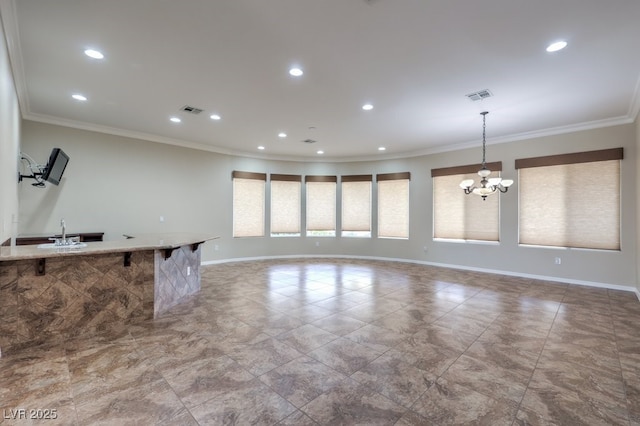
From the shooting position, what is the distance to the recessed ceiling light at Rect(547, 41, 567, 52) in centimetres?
287

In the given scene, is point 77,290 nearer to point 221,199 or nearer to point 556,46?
point 221,199

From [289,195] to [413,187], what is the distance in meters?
3.49

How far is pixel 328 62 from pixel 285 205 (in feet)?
18.5

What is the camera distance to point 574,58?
3158 millimetres

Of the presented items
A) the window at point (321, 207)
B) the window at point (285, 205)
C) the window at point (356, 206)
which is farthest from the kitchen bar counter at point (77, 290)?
the window at point (356, 206)

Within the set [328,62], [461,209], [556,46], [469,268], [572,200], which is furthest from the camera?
[461,209]

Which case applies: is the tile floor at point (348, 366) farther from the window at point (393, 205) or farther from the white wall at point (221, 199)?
the window at point (393, 205)

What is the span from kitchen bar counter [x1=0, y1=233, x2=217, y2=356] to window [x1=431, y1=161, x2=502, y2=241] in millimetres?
5895

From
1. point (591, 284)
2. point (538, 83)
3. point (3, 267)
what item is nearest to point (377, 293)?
point (538, 83)

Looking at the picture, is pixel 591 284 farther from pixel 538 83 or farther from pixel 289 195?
pixel 289 195

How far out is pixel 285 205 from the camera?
8617mm

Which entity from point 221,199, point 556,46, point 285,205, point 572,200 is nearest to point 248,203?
point 221,199

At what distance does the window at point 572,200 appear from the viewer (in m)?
5.23

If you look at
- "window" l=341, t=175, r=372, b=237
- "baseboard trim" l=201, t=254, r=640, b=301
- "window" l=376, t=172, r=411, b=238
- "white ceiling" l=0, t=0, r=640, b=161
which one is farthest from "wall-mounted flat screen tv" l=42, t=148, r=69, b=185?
"window" l=376, t=172, r=411, b=238
